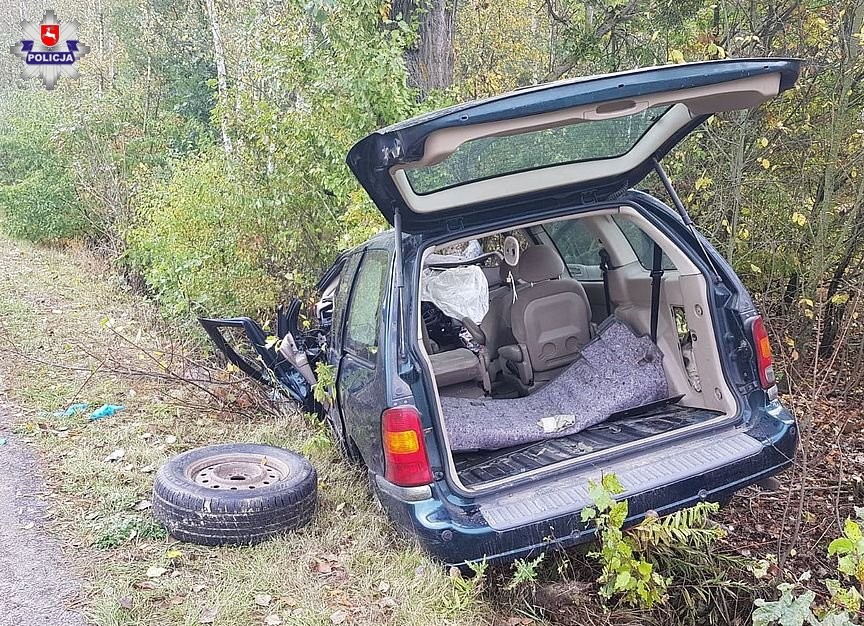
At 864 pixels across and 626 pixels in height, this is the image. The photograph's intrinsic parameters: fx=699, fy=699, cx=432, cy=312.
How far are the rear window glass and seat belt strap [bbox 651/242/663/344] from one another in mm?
733

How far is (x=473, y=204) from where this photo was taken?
3.38 metres

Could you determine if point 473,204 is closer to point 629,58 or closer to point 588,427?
point 588,427

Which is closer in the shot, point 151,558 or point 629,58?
point 151,558

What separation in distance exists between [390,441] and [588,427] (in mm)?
1287

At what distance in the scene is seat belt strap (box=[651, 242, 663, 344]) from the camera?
12.9ft

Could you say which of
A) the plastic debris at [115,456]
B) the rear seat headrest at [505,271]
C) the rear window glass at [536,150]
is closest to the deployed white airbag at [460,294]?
the rear seat headrest at [505,271]

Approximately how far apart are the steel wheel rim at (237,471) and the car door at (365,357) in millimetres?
534

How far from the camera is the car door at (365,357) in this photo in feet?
10.6

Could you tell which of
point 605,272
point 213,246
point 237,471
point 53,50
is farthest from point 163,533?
point 53,50

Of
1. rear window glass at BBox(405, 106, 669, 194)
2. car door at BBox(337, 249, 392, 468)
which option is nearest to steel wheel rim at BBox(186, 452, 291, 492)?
car door at BBox(337, 249, 392, 468)

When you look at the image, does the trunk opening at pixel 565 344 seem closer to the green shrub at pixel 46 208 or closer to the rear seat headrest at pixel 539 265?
the rear seat headrest at pixel 539 265

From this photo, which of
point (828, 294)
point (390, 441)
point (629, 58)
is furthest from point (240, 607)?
point (629, 58)

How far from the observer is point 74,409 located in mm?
5848

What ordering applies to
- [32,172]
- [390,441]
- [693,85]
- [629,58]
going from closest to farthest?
[693,85] → [390,441] → [629,58] → [32,172]
